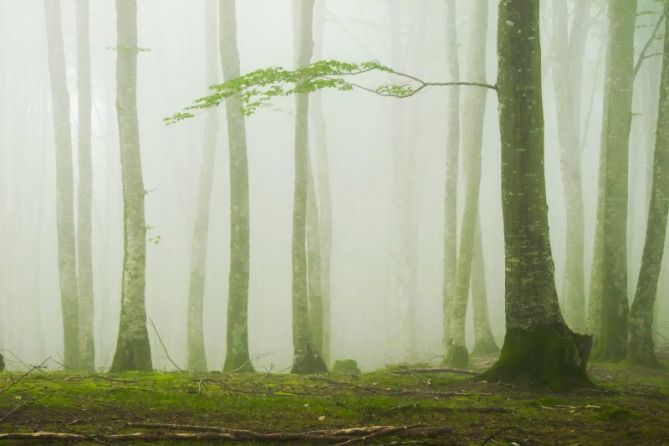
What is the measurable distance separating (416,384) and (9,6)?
38441 millimetres

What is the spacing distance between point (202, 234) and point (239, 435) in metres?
13.3

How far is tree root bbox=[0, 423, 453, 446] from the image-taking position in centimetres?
507

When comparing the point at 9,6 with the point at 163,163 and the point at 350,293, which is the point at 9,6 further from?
the point at 350,293

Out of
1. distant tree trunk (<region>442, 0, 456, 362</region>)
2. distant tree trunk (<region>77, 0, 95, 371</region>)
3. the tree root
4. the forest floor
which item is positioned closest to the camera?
the tree root

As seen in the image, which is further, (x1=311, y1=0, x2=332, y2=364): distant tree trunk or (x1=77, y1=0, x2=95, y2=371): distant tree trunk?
(x1=311, y1=0, x2=332, y2=364): distant tree trunk

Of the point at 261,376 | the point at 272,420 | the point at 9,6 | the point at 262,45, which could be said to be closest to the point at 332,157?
the point at 262,45

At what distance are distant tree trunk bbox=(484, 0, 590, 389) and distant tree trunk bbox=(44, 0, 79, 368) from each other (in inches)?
376

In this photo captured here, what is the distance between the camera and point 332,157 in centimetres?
4747

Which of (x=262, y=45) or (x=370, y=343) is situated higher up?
(x=262, y=45)

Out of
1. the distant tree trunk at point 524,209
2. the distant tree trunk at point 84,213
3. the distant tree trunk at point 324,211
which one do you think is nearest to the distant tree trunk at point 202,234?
the distant tree trunk at point 84,213

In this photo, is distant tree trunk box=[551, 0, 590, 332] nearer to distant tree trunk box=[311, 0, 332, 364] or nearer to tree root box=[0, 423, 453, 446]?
distant tree trunk box=[311, 0, 332, 364]

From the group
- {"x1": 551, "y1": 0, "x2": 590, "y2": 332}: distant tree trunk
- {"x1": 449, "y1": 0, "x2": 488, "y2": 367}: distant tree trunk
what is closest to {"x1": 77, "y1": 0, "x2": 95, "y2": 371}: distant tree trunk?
{"x1": 449, "y1": 0, "x2": 488, "y2": 367}: distant tree trunk

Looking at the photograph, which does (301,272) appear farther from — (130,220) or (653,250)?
→ (653,250)

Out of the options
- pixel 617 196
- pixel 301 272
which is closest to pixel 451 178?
pixel 617 196
